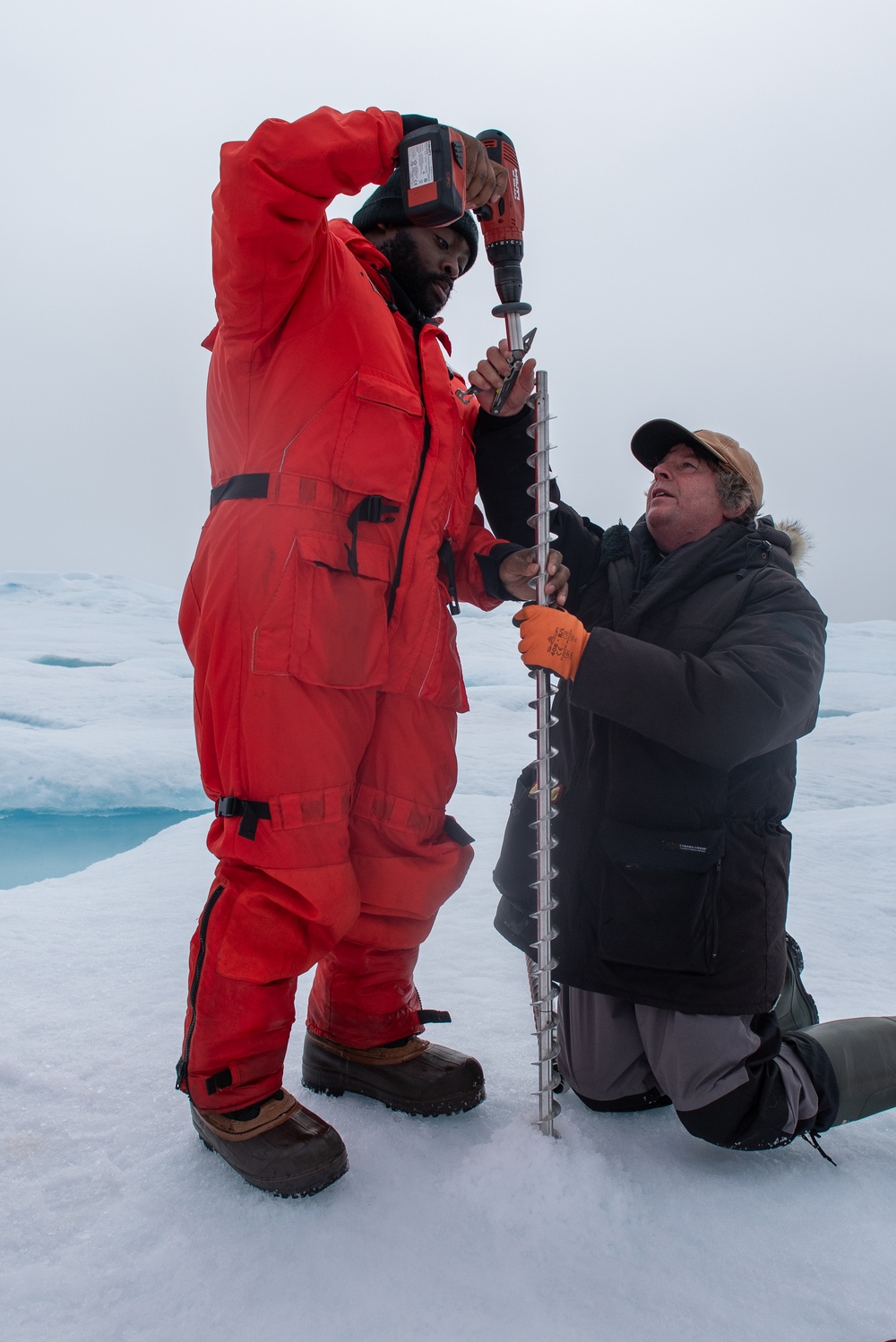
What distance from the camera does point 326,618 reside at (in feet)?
4.21

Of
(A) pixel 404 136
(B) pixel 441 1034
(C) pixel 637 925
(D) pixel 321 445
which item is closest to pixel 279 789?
(D) pixel 321 445

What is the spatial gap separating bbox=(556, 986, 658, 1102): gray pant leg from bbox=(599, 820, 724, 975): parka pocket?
157 millimetres

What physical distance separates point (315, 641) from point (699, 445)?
2.87 feet

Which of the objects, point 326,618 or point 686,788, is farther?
point 686,788

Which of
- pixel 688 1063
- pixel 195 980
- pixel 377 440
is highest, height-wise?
pixel 377 440

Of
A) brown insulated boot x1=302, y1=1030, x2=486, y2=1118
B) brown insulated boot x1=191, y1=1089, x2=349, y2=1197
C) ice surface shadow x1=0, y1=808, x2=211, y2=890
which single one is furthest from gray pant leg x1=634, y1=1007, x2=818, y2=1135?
ice surface shadow x1=0, y1=808, x2=211, y2=890

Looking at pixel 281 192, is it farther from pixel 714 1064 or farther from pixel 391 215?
pixel 714 1064

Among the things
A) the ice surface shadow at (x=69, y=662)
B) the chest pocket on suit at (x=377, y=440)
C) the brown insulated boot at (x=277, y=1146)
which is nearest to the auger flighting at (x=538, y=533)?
the chest pocket on suit at (x=377, y=440)

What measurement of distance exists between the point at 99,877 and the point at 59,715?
3.83 meters

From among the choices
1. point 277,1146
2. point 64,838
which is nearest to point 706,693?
point 277,1146

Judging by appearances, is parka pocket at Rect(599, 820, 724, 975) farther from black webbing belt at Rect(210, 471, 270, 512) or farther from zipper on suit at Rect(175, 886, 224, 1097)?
black webbing belt at Rect(210, 471, 270, 512)

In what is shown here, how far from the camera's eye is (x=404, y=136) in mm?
1252

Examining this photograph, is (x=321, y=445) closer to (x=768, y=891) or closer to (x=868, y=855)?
(x=768, y=891)

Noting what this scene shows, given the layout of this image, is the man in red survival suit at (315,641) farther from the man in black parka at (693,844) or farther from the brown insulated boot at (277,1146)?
the man in black parka at (693,844)
